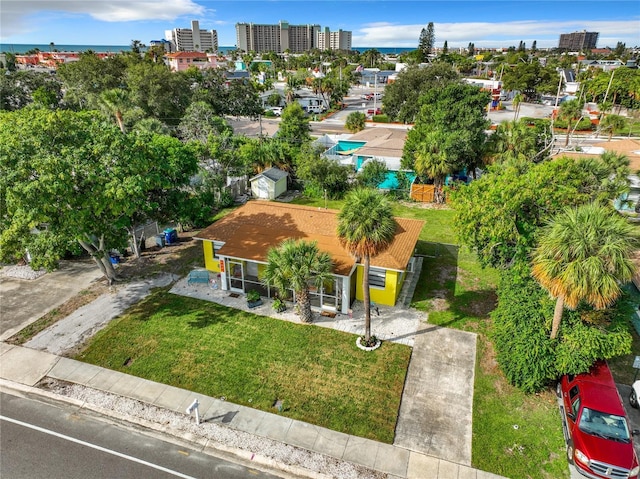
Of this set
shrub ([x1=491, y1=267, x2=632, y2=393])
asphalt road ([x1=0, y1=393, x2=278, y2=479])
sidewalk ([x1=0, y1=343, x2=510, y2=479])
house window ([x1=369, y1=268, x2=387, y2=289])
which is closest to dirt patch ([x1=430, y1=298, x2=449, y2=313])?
house window ([x1=369, y1=268, x2=387, y2=289])

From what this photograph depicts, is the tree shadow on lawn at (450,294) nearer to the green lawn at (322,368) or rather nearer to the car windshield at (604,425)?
the green lawn at (322,368)

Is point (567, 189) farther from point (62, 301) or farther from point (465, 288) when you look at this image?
point (62, 301)

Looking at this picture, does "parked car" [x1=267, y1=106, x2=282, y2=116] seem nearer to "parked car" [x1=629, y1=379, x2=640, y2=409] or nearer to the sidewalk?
the sidewalk

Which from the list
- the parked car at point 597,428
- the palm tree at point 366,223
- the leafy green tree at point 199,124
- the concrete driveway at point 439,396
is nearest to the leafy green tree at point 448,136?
the concrete driveway at point 439,396

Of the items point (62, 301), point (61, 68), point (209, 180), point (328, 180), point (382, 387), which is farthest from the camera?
point (61, 68)

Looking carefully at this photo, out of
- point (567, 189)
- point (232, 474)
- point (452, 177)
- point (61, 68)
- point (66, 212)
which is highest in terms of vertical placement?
point (61, 68)

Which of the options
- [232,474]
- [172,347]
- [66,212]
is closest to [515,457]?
[232,474]
